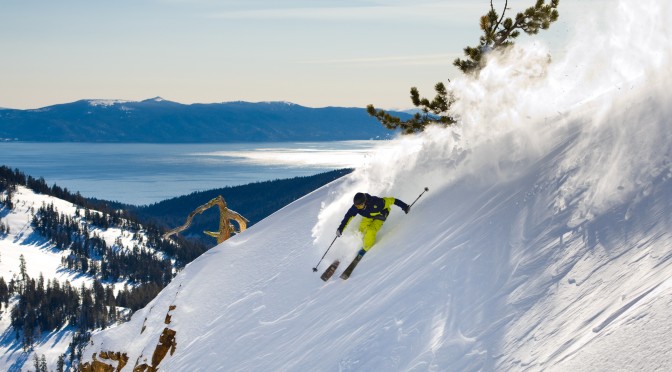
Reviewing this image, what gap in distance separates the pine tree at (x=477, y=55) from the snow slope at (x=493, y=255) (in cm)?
240

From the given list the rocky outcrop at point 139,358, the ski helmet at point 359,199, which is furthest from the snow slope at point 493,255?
the ski helmet at point 359,199

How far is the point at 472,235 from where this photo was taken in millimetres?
10352

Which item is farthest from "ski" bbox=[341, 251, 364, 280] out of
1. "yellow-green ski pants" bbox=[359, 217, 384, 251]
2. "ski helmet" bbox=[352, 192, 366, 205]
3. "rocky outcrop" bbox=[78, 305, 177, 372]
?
"rocky outcrop" bbox=[78, 305, 177, 372]

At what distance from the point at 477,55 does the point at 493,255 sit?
40.7ft

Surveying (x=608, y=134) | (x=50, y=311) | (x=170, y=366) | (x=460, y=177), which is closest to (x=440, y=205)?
(x=460, y=177)

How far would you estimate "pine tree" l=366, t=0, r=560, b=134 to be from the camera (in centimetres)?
2036

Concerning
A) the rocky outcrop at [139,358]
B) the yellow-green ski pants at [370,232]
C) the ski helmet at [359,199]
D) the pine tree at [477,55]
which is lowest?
the rocky outcrop at [139,358]

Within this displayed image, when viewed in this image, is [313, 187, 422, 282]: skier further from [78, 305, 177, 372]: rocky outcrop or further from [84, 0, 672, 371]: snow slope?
[78, 305, 177, 372]: rocky outcrop

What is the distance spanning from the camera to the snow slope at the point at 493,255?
6.73 meters

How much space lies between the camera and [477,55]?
2005cm

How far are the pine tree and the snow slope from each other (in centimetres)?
240

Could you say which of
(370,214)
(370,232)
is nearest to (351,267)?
(370,232)

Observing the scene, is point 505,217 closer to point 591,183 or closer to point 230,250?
point 591,183

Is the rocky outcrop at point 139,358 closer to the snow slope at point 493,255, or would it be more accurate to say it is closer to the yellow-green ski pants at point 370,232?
the snow slope at point 493,255
